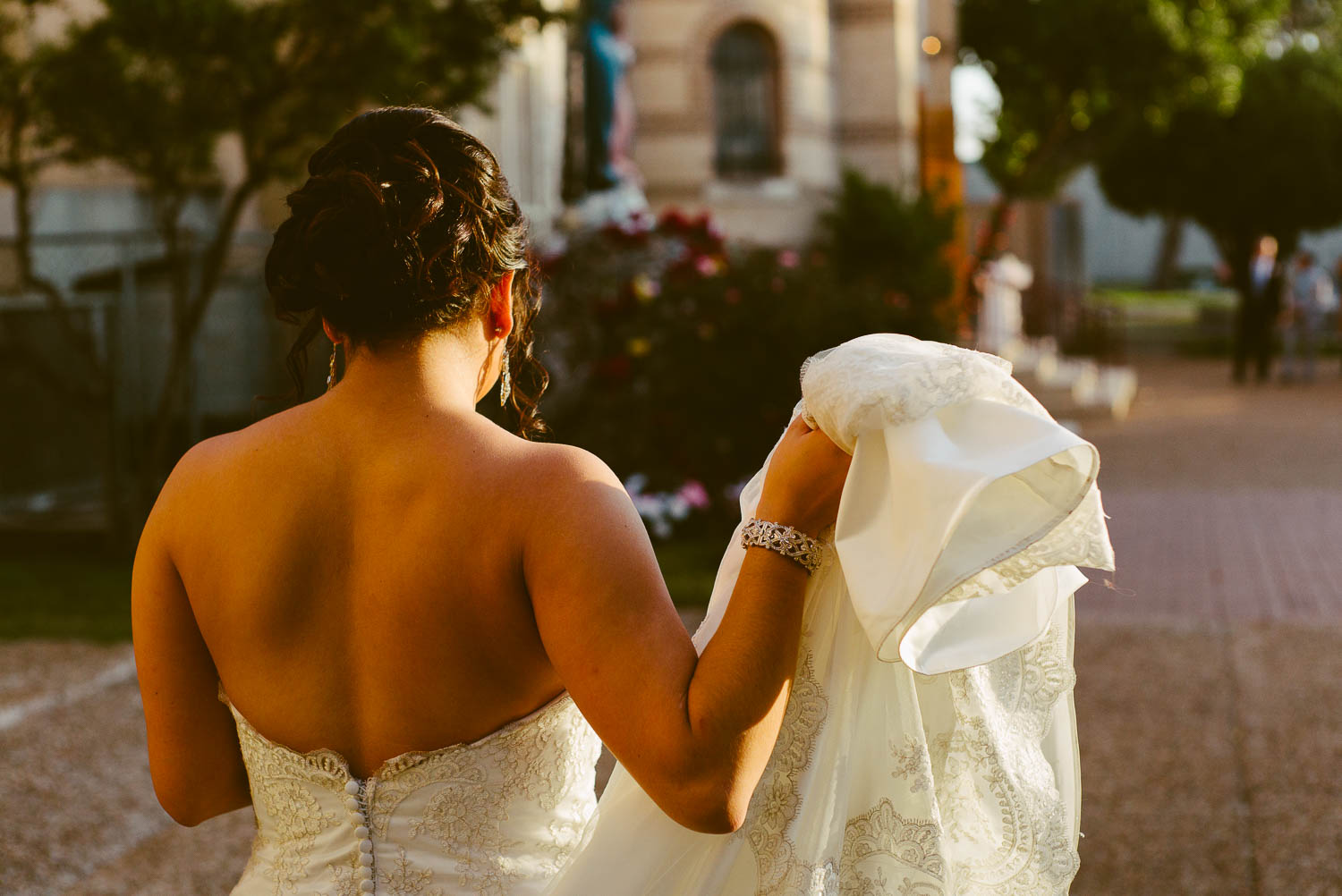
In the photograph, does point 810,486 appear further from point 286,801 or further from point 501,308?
point 286,801

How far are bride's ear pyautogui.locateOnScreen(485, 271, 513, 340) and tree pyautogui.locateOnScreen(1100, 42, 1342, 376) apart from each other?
31.2 meters

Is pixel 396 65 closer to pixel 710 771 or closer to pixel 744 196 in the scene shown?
pixel 710 771

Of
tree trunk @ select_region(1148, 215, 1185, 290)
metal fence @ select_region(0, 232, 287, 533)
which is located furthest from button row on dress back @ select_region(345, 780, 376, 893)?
tree trunk @ select_region(1148, 215, 1185, 290)

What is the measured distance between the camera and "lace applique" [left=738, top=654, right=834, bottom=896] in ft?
6.00

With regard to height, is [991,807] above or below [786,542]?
below

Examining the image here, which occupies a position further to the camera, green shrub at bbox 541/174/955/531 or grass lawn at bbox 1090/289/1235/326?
grass lawn at bbox 1090/289/1235/326

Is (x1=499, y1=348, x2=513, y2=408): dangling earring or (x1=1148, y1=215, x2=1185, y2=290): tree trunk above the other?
(x1=499, y1=348, x2=513, y2=408): dangling earring

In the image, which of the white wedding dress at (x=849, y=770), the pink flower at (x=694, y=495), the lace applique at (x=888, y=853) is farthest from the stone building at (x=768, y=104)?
the lace applique at (x=888, y=853)

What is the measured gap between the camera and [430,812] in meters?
1.83

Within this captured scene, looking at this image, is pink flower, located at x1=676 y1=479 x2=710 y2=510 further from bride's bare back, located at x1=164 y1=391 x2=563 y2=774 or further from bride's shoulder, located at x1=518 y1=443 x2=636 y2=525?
bride's shoulder, located at x1=518 y1=443 x2=636 y2=525

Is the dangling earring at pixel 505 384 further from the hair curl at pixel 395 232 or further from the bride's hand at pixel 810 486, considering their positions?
the bride's hand at pixel 810 486

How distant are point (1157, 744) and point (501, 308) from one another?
14.2 feet

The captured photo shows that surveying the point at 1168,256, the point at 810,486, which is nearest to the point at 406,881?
the point at 810,486

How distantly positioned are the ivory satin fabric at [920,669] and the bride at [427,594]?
86 mm
